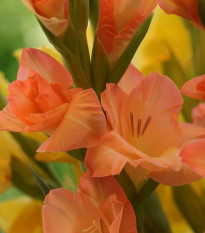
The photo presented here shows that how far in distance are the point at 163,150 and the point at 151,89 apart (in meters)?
0.05

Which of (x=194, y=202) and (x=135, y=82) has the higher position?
(x=135, y=82)

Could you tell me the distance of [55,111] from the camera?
32 centimetres

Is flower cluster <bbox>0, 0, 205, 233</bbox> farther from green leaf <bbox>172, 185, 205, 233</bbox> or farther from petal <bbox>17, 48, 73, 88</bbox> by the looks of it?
green leaf <bbox>172, 185, 205, 233</bbox>

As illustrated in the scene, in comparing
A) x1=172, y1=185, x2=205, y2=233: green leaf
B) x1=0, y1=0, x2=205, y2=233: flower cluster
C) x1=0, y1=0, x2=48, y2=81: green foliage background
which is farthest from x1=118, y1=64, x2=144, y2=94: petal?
x1=0, y1=0, x2=48, y2=81: green foliage background

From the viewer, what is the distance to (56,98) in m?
0.33

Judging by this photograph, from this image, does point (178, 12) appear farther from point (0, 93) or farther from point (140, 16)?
point (0, 93)

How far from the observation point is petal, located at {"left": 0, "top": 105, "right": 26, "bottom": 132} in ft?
1.08

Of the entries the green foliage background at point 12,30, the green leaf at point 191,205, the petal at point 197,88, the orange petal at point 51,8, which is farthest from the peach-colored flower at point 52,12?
the green foliage background at point 12,30

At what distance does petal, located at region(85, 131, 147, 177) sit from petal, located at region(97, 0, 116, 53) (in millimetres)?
80

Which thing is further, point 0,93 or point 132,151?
point 0,93

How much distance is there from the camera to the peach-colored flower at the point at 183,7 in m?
0.38

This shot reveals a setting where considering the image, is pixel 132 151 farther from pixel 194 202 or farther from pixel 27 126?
pixel 194 202

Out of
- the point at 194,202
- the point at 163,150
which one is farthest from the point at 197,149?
the point at 194,202

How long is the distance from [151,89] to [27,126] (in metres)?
0.09
